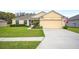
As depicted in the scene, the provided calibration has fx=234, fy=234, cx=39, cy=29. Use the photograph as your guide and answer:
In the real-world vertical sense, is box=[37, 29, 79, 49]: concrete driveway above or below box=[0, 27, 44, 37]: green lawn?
above

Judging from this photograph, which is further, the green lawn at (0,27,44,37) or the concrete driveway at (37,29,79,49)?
the green lawn at (0,27,44,37)

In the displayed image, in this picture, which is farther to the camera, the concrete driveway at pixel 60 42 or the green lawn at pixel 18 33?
the green lawn at pixel 18 33

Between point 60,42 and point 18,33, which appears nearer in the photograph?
point 60,42

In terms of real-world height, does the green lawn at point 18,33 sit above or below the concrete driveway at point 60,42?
below

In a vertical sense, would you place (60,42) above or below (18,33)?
above
